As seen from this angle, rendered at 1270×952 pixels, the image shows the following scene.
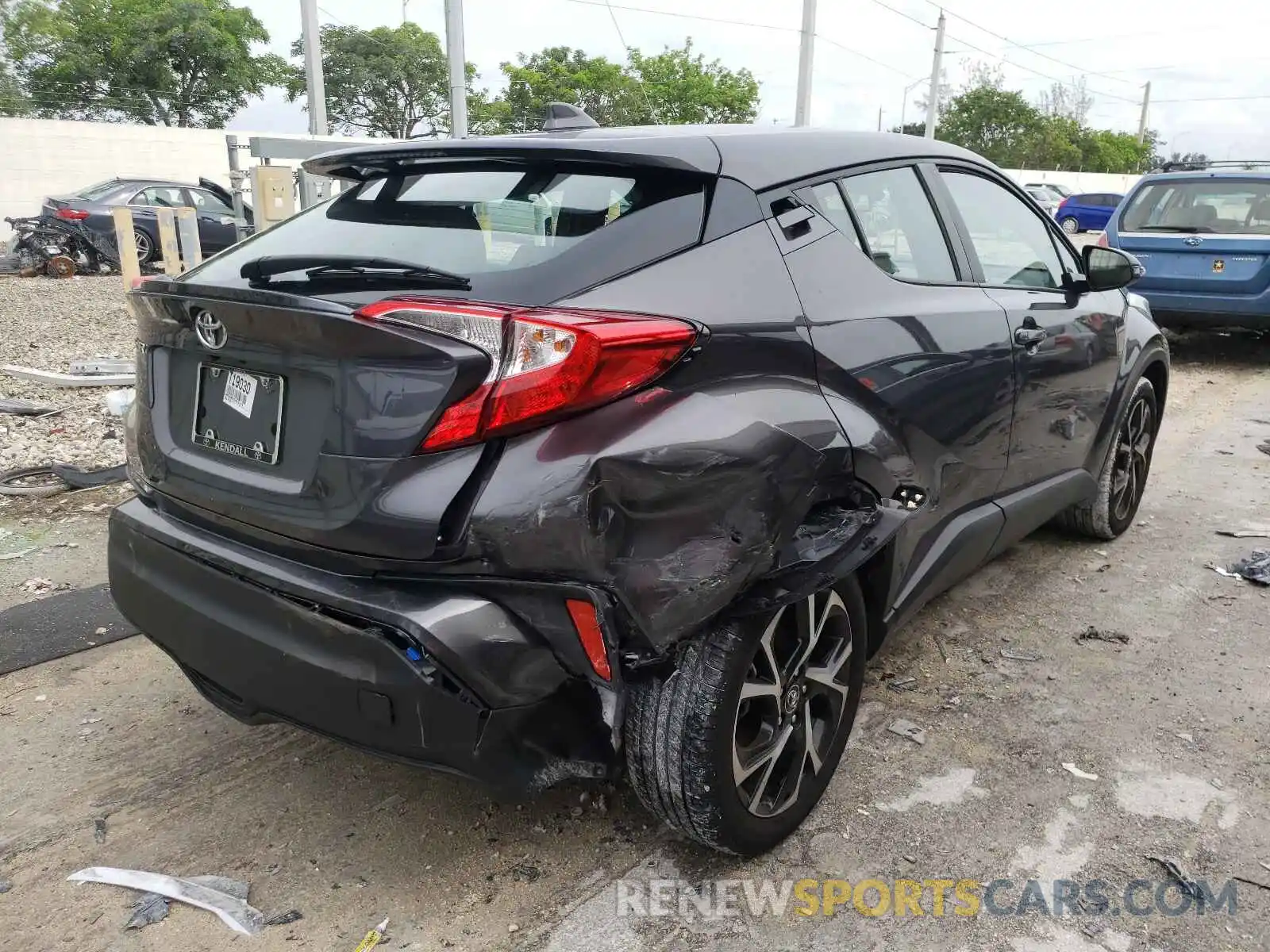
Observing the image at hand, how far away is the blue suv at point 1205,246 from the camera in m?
8.86

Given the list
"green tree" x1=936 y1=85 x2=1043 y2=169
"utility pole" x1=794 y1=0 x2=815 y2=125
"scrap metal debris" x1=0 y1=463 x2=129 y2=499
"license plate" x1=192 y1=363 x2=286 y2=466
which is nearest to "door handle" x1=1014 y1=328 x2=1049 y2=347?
"license plate" x1=192 y1=363 x2=286 y2=466

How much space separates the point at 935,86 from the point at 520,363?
39.0m

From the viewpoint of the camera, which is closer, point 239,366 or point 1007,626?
point 239,366

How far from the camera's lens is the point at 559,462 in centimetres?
186

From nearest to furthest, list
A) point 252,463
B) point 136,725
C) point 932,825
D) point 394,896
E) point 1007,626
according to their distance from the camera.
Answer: point 252,463, point 394,896, point 932,825, point 136,725, point 1007,626

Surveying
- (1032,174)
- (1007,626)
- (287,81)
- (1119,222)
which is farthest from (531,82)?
(1007,626)

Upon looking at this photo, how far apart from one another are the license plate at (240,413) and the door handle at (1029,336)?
232 cm

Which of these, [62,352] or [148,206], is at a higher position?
[148,206]

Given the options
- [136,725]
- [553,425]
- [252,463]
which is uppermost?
[553,425]

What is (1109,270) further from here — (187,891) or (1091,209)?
(1091,209)

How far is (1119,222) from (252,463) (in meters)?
9.77

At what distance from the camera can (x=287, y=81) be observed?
45.5 metres

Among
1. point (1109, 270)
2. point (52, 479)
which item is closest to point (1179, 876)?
point (1109, 270)

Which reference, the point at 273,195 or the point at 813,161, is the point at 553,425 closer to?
the point at 813,161
